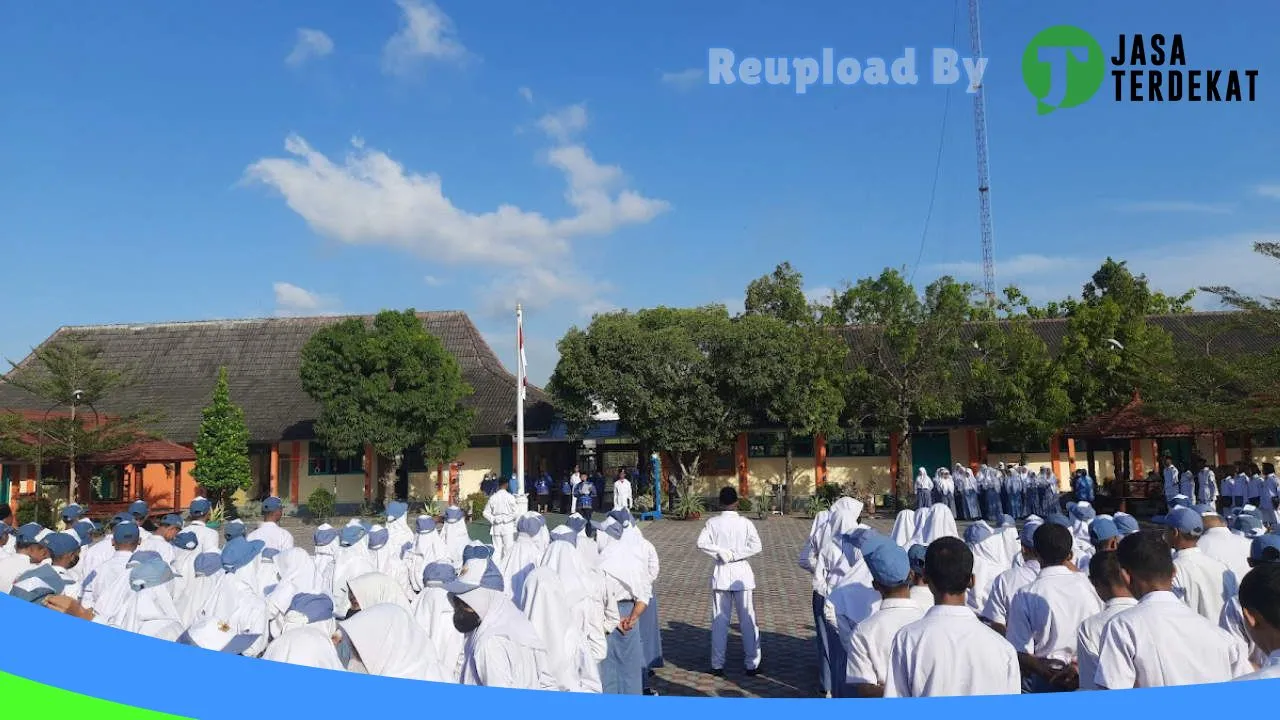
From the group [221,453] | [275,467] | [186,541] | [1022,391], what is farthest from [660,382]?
[186,541]

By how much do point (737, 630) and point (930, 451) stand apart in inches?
725

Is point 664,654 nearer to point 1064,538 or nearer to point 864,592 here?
point 864,592

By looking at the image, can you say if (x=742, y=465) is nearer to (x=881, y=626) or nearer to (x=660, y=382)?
(x=660, y=382)

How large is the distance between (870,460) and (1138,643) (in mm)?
23835

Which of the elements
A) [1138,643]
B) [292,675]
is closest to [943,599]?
[1138,643]

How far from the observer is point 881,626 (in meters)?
4.17

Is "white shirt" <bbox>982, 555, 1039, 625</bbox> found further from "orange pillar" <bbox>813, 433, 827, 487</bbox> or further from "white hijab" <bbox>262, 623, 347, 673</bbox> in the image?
"orange pillar" <bbox>813, 433, 827, 487</bbox>

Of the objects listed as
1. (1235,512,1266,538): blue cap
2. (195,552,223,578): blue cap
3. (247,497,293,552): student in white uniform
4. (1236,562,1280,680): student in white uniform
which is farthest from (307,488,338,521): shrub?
(1236,562,1280,680): student in white uniform

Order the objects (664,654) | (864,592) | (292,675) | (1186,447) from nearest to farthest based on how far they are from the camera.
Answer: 1. (292,675)
2. (864,592)
3. (664,654)
4. (1186,447)

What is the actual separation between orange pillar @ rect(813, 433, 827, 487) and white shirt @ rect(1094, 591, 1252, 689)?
2337cm

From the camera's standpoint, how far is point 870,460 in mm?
26844

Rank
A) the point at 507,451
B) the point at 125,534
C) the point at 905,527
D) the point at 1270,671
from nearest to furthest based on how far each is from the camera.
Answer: the point at 1270,671, the point at 125,534, the point at 905,527, the point at 507,451

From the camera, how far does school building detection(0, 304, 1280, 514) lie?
25391mm

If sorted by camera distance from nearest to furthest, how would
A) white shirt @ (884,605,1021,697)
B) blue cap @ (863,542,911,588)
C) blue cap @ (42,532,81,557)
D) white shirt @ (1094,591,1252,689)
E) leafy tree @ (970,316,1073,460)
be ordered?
white shirt @ (884,605,1021,697), white shirt @ (1094,591,1252,689), blue cap @ (863,542,911,588), blue cap @ (42,532,81,557), leafy tree @ (970,316,1073,460)
